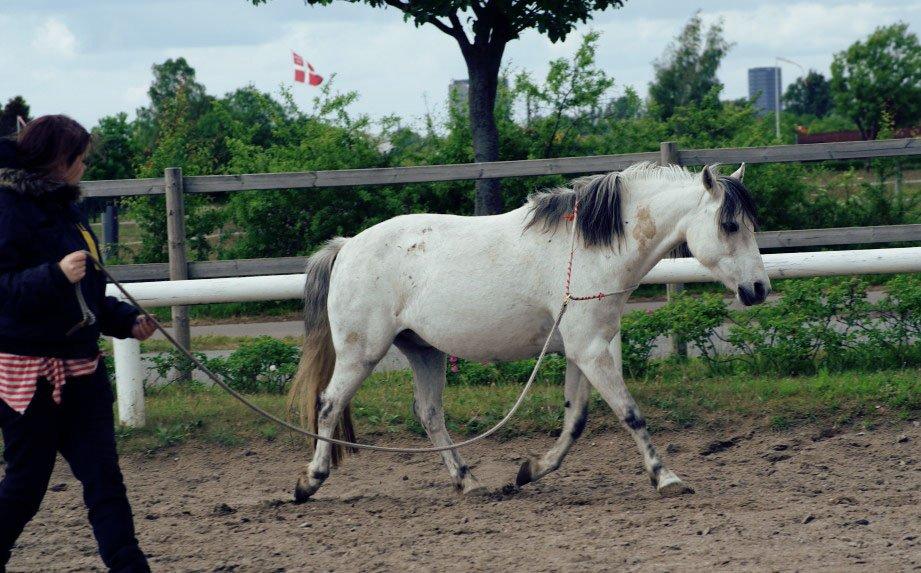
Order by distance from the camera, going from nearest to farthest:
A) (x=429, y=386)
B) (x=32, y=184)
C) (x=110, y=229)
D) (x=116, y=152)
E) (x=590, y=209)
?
(x=32, y=184) → (x=590, y=209) → (x=429, y=386) → (x=110, y=229) → (x=116, y=152)

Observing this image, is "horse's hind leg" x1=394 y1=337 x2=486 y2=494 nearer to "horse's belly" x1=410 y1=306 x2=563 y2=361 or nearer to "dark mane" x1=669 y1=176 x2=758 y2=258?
"horse's belly" x1=410 y1=306 x2=563 y2=361

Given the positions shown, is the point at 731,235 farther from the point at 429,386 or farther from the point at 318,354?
the point at 318,354

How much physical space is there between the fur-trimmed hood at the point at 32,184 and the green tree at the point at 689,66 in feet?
101

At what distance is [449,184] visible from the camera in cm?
1378

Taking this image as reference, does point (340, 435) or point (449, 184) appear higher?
point (449, 184)

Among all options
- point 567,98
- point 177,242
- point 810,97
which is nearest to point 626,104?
point 567,98

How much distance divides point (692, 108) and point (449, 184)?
5.34 m

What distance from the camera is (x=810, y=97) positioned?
7625 centimetres

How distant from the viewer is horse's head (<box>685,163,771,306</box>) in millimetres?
5707

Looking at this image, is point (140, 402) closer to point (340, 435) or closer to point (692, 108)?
point (340, 435)

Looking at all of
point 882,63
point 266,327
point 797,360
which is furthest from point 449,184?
point 882,63

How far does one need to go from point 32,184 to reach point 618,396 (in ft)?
10.5

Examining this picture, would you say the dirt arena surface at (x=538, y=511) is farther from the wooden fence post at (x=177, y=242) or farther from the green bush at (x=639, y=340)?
the wooden fence post at (x=177, y=242)

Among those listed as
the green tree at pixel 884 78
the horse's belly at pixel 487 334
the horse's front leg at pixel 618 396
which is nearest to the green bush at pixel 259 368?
the horse's belly at pixel 487 334
